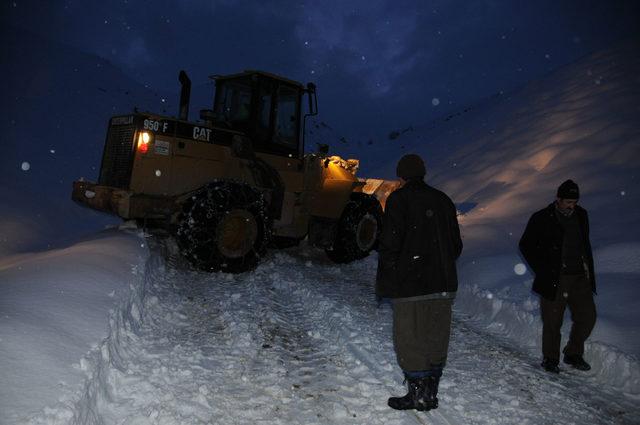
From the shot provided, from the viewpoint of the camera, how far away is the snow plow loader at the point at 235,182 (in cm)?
634

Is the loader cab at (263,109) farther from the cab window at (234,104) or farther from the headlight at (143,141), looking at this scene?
the headlight at (143,141)

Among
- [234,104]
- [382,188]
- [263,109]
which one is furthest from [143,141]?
[382,188]

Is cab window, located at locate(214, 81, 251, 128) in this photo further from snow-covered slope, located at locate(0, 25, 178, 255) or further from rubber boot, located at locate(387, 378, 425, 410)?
rubber boot, located at locate(387, 378, 425, 410)

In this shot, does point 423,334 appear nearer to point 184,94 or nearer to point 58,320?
point 58,320

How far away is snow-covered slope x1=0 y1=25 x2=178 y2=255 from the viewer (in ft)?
36.7

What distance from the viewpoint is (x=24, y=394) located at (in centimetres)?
238

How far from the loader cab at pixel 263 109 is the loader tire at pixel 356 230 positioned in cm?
144

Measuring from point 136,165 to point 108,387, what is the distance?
13.1 ft

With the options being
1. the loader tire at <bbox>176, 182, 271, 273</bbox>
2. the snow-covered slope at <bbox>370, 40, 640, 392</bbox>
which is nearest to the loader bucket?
the snow-covered slope at <bbox>370, 40, 640, 392</bbox>

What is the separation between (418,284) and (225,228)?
400 centimetres

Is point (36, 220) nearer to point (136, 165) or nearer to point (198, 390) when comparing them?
point (136, 165)

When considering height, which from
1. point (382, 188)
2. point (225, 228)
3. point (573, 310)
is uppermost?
point (382, 188)

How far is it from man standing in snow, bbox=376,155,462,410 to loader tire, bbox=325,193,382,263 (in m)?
4.96

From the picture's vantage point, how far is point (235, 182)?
6.63 m
